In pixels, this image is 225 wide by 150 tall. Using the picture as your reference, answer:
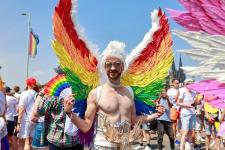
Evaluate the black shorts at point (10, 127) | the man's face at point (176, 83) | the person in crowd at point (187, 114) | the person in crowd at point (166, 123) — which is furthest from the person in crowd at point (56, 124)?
the man's face at point (176, 83)

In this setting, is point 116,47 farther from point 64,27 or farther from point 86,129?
point 86,129

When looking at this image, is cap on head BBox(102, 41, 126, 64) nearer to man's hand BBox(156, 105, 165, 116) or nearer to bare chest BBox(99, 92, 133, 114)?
bare chest BBox(99, 92, 133, 114)

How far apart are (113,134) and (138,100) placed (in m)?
0.48

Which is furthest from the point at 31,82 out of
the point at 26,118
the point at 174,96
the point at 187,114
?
the point at 174,96

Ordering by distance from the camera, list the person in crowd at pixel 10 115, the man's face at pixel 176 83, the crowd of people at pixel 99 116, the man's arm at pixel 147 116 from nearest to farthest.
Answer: the crowd of people at pixel 99 116 < the man's arm at pixel 147 116 < the person in crowd at pixel 10 115 < the man's face at pixel 176 83

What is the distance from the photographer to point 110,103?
2973 mm

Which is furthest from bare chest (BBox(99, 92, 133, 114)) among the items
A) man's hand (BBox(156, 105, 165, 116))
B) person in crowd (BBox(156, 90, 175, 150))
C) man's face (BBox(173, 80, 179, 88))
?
man's face (BBox(173, 80, 179, 88))

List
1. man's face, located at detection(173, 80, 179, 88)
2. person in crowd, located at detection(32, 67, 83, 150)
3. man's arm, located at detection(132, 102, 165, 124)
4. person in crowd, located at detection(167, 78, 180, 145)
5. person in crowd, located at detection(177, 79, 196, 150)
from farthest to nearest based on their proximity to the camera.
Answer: man's face, located at detection(173, 80, 179, 88), person in crowd, located at detection(167, 78, 180, 145), person in crowd, located at detection(177, 79, 196, 150), person in crowd, located at detection(32, 67, 83, 150), man's arm, located at detection(132, 102, 165, 124)

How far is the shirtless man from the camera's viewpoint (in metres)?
2.93

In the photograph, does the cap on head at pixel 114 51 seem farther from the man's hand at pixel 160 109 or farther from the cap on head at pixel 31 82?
the cap on head at pixel 31 82

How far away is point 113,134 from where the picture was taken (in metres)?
2.87

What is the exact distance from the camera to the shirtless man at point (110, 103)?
2.93m

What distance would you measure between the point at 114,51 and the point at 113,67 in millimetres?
134

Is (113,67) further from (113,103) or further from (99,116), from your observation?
(99,116)
